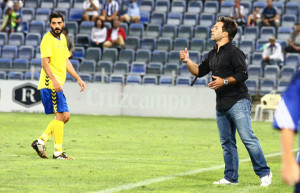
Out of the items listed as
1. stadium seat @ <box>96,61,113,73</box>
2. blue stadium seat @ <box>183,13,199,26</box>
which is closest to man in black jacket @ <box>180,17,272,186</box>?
stadium seat @ <box>96,61,113,73</box>

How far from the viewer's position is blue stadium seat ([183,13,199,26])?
27.3m

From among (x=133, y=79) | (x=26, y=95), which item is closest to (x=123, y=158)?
(x=26, y=95)

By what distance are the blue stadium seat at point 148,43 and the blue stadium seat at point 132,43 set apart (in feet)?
0.61

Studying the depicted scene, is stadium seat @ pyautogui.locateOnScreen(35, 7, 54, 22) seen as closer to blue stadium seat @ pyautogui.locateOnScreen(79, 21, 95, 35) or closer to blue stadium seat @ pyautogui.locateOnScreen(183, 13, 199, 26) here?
blue stadium seat @ pyautogui.locateOnScreen(79, 21, 95, 35)

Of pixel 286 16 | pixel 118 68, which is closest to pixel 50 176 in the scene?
pixel 118 68

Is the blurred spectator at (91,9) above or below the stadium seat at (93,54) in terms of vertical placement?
above

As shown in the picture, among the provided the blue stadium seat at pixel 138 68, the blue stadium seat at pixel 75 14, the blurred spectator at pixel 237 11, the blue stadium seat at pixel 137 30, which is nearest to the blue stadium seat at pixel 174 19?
the blue stadium seat at pixel 137 30

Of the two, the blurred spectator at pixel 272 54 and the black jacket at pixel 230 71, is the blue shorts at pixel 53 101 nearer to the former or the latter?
the black jacket at pixel 230 71

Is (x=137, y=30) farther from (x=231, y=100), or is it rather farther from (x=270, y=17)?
(x=231, y=100)

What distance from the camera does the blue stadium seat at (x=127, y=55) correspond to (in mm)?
26109

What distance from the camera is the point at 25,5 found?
30.2 meters

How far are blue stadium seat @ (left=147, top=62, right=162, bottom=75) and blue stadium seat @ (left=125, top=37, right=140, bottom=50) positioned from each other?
5.13ft

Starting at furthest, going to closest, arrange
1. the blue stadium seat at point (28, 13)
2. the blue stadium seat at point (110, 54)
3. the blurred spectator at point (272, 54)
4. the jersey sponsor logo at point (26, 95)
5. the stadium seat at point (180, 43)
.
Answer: the blue stadium seat at point (28, 13), the blue stadium seat at point (110, 54), the stadium seat at point (180, 43), the blurred spectator at point (272, 54), the jersey sponsor logo at point (26, 95)

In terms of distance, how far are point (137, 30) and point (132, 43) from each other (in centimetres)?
Answer: 73
